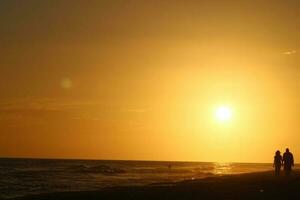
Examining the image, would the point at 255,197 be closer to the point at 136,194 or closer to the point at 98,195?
the point at 136,194

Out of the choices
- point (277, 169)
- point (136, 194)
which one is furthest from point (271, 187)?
point (277, 169)

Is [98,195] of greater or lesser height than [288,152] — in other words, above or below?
below

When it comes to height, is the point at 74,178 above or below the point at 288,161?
below

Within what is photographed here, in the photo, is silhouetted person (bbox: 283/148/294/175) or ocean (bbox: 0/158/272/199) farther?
ocean (bbox: 0/158/272/199)

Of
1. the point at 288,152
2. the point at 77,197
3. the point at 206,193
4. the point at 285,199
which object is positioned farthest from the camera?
the point at 288,152

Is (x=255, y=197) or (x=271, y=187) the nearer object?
(x=255, y=197)

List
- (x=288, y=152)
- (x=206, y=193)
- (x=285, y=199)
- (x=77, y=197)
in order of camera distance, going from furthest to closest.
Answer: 1. (x=288, y=152)
2. (x=77, y=197)
3. (x=206, y=193)
4. (x=285, y=199)

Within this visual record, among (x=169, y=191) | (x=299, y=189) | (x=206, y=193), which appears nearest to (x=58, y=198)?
(x=169, y=191)

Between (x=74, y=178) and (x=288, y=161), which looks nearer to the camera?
(x=288, y=161)

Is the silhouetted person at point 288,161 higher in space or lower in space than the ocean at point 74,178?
higher

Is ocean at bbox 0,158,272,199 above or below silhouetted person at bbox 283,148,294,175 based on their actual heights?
below

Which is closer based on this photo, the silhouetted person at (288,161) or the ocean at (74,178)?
the silhouetted person at (288,161)

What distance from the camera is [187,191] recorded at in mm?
25516

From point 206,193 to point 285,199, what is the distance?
13.1ft
